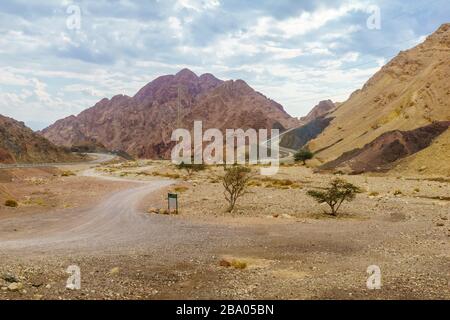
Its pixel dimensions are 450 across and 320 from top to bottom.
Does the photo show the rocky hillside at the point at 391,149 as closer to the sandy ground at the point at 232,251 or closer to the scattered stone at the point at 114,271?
the sandy ground at the point at 232,251

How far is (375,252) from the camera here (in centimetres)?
1580

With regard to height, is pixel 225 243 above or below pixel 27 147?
below

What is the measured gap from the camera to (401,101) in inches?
3575

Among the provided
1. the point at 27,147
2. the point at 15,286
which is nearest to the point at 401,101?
the point at 15,286

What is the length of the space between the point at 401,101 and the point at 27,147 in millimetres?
92494

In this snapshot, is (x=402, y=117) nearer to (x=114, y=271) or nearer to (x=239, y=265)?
(x=239, y=265)

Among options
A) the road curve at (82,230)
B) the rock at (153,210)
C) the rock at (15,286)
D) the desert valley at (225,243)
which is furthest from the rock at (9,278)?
the rock at (153,210)

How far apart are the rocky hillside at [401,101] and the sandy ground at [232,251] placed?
37.5m

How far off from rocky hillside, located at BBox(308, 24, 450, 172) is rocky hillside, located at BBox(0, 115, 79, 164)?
7055 centimetres

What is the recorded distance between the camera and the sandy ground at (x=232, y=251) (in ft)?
37.0

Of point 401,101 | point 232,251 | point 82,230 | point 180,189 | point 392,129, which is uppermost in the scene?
point 401,101

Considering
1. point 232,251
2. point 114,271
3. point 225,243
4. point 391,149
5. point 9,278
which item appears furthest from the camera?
point 391,149

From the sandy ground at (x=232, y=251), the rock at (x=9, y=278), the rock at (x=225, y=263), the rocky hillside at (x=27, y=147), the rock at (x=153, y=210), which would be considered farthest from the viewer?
the rocky hillside at (x=27, y=147)
